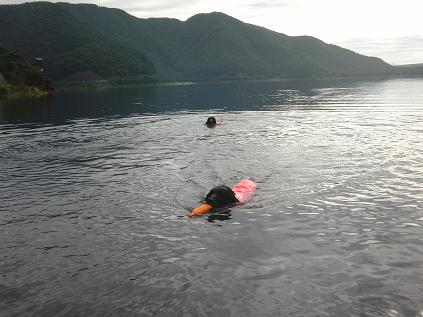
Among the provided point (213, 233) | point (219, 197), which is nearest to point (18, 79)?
point (219, 197)

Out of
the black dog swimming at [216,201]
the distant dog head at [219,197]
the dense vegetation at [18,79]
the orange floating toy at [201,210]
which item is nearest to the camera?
the orange floating toy at [201,210]

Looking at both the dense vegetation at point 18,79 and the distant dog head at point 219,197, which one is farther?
the dense vegetation at point 18,79

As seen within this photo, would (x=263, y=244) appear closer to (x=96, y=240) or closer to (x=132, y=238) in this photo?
(x=132, y=238)

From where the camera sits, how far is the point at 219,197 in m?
17.5

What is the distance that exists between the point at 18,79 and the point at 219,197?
125m

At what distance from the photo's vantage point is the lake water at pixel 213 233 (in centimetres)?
1077

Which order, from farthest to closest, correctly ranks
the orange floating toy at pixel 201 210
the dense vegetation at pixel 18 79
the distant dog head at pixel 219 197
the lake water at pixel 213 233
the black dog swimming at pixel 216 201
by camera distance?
the dense vegetation at pixel 18 79, the distant dog head at pixel 219 197, the black dog swimming at pixel 216 201, the orange floating toy at pixel 201 210, the lake water at pixel 213 233

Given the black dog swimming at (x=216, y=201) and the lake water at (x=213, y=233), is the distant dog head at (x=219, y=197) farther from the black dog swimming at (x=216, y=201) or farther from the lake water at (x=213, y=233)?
the lake water at (x=213, y=233)

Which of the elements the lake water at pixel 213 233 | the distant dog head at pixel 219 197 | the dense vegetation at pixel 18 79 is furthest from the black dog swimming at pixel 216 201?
→ the dense vegetation at pixel 18 79

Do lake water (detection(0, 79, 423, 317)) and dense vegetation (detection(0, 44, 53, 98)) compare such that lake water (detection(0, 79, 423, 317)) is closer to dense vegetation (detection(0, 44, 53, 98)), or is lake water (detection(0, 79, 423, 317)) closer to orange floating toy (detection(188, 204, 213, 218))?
orange floating toy (detection(188, 204, 213, 218))

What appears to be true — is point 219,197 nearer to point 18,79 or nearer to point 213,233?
point 213,233

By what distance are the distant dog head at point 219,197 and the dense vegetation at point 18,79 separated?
4327 inches

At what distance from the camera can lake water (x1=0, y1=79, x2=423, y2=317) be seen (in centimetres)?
1077

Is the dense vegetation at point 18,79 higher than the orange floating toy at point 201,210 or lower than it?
higher
